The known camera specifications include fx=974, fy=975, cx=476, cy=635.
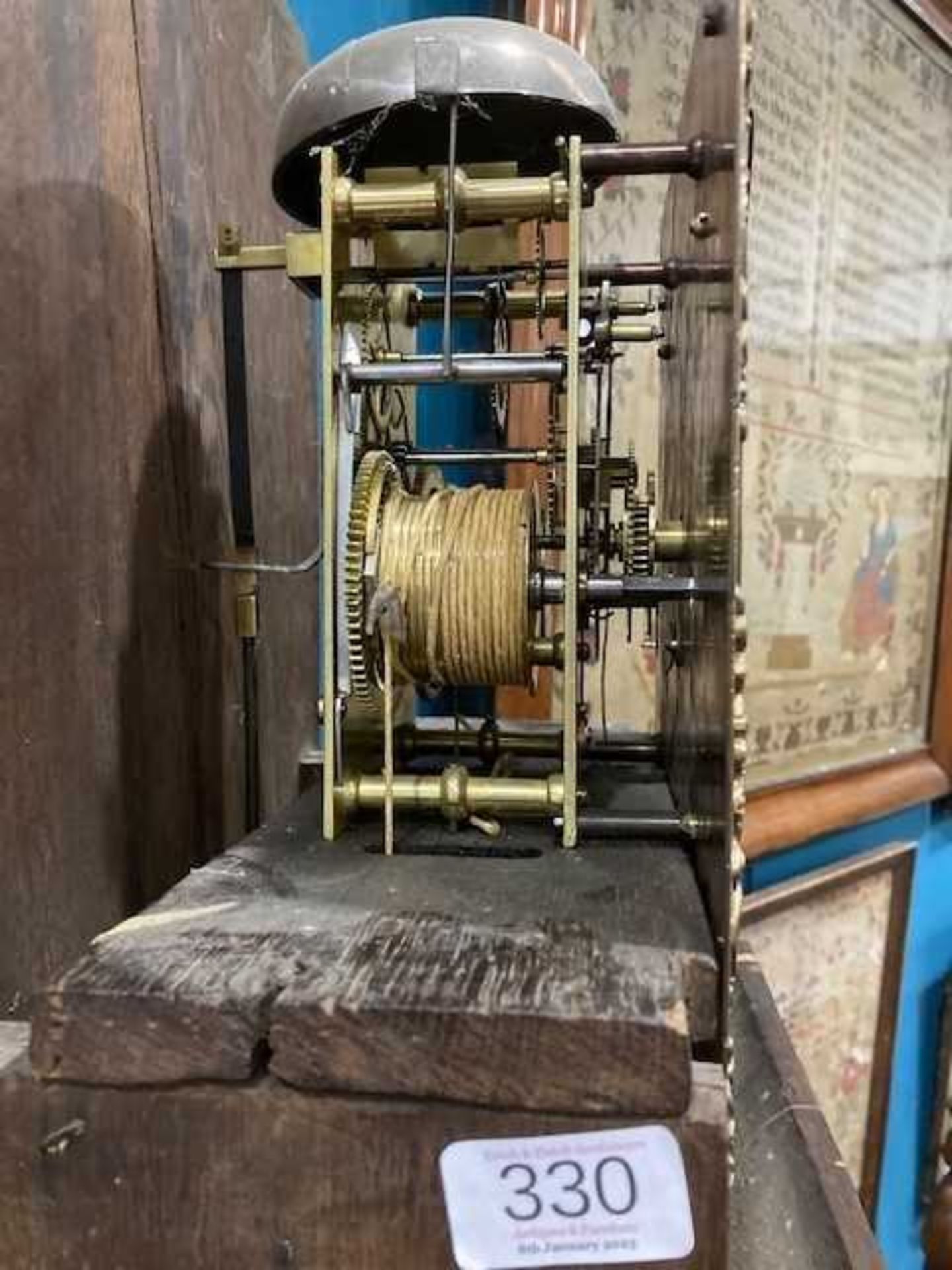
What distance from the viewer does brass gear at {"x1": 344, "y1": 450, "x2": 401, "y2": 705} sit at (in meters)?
0.80

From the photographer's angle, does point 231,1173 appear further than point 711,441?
No

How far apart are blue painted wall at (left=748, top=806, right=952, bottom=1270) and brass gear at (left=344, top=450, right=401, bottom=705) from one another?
151cm

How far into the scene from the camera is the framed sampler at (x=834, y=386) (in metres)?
1.53

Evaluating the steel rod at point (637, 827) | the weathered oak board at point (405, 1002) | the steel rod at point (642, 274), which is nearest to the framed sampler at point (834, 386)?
the steel rod at point (642, 274)

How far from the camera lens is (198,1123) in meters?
0.51

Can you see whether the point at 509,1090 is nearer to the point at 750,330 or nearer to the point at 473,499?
the point at 473,499

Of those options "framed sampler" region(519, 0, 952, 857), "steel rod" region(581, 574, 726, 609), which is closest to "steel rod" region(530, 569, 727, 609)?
"steel rod" region(581, 574, 726, 609)

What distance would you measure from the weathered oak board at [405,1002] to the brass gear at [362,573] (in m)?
0.22

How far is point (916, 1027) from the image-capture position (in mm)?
2141

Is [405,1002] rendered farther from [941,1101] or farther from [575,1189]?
[941,1101]

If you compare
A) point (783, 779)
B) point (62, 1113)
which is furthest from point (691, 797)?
point (783, 779)

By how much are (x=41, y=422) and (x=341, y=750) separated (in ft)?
1.26

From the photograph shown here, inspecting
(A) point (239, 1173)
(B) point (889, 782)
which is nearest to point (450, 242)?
(A) point (239, 1173)

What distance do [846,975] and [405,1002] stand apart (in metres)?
1.63
